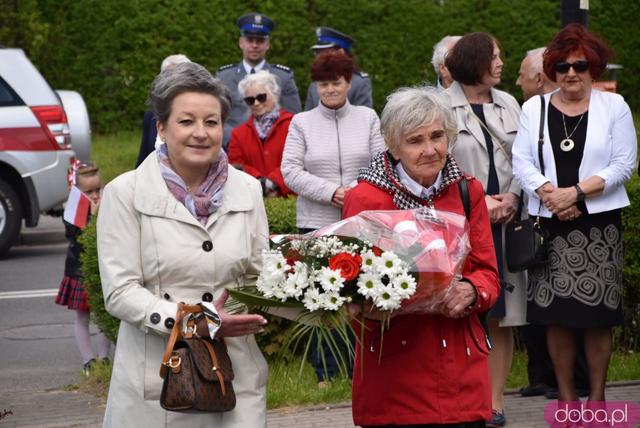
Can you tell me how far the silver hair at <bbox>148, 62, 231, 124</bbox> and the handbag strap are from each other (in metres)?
0.71

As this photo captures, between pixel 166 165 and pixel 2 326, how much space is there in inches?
278

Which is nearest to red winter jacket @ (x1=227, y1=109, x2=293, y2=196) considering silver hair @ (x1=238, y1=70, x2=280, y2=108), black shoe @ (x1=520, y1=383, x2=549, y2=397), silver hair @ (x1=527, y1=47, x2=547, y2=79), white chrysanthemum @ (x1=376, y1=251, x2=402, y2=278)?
silver hair @ (x1=238, y1=70, x2=280, y2=108)

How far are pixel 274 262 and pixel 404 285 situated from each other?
1.46 ft

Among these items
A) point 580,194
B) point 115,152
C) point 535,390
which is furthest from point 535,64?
point 115,152

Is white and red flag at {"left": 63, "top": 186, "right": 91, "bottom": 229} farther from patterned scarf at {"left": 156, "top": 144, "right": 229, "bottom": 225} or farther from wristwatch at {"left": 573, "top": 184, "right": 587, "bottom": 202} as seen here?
patterned scarf at {"left": 156, "top": 144, "right": 229, "bottom": 225}

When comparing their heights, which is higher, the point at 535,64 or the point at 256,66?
the point at 256,66

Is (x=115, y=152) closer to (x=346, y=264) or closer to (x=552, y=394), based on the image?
(x=552, y=394)

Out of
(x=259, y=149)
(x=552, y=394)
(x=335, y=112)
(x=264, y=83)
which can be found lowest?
(x=552, y=394)

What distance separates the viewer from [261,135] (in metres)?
9.15

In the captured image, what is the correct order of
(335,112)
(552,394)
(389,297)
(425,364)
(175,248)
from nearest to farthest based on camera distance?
(389,297), (175,248), (425,364), (552,394), (335,112)

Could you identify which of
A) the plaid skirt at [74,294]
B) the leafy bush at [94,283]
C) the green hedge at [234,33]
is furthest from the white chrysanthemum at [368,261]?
the green hedge at [234,33]

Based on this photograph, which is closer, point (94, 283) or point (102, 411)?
point (102, 411)

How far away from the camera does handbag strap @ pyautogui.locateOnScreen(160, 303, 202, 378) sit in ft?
14.1

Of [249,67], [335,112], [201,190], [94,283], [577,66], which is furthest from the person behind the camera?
[249,67]
